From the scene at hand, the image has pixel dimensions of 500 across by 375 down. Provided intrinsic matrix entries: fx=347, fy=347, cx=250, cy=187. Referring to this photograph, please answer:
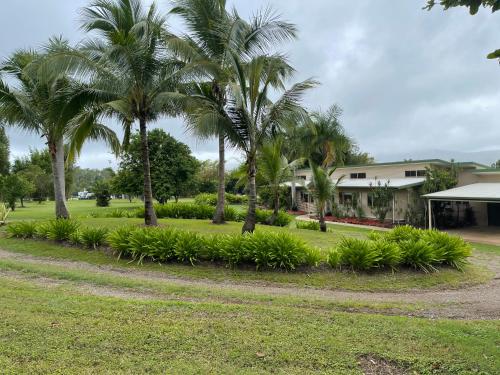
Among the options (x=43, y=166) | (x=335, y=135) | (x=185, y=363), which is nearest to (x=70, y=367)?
(x=185, y=363)

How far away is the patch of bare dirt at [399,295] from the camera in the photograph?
5.94 meters

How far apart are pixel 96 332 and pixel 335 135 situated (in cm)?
2594

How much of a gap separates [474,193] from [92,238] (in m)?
17.9

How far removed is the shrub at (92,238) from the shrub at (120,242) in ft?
2.07

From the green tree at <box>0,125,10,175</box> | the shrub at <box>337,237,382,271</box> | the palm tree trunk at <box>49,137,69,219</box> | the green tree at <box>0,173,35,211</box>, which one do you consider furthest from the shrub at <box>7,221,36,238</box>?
the green tree at <box>0,173,35,211</box>

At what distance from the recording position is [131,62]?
426 inches

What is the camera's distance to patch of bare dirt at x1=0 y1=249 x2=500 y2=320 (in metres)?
5.94

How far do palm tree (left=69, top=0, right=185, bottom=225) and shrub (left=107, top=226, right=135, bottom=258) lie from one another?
103 inches

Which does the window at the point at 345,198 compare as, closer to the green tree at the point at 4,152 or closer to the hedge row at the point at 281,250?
the hedge row at the point at 281,250

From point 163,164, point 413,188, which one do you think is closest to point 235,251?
point 413,188

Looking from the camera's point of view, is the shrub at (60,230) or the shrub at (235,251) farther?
the shrub at (60,230)

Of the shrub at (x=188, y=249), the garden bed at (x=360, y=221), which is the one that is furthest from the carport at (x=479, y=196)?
the shrub at (x=188, y=249)

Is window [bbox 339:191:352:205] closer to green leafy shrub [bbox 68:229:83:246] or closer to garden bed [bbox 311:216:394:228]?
garden bed [bbox 311:216:394:228]

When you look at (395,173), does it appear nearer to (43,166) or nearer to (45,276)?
(45,276)
